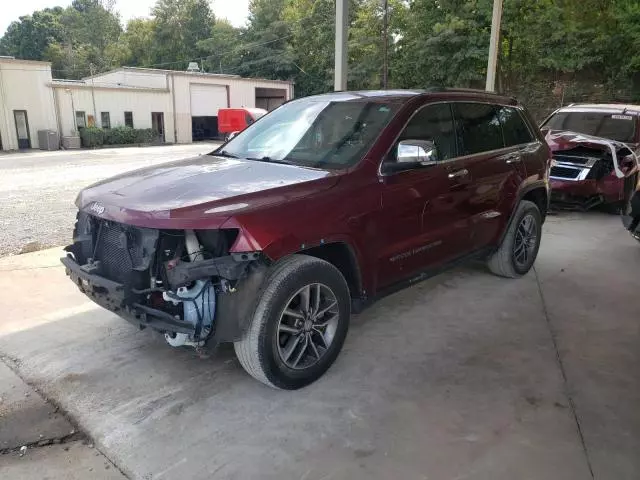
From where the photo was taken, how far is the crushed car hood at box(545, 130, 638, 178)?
8.26m

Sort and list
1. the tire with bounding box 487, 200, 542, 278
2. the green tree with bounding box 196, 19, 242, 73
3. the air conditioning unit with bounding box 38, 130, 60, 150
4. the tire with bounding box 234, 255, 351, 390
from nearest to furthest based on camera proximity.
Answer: the tire with bounding box 234, 255, 351, 390 → the tire with bounding box 487, 200, 542, 278 → the air conditioning unit with bounding box 38, 130, 60, 150 → the green tree with bounding box 196, 19, 242, 73

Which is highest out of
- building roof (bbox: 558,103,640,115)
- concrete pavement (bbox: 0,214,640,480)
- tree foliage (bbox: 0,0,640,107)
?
tree foliage (bbox: 0,0,640,107)

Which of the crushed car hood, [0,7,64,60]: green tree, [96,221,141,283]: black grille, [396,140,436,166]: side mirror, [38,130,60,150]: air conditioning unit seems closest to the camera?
[96,221,141,283]: black grille

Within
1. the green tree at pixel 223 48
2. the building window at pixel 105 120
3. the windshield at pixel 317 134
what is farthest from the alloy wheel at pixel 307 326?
the green tree at pixel 223 48

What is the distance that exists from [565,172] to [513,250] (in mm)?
3932

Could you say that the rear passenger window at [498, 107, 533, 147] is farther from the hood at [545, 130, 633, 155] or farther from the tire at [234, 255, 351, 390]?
the hood at [545, 130, 633, 155]

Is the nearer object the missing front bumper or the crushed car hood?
the missing front bumper

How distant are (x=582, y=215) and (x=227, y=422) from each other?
794cm

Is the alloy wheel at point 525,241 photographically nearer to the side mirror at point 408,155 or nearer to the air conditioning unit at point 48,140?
the side mirror at point 408,155

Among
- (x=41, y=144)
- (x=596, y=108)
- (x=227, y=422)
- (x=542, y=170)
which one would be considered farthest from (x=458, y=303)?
(x=41, y=144)

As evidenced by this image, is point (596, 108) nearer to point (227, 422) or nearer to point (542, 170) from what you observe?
point (542, 170)

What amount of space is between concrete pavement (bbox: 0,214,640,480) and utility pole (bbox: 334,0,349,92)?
3.76 m

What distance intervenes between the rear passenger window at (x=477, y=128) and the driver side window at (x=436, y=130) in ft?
0.41

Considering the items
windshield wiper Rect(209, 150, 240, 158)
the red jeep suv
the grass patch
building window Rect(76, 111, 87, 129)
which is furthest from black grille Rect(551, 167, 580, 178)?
building window Rect(76, 111, 87, 129)
